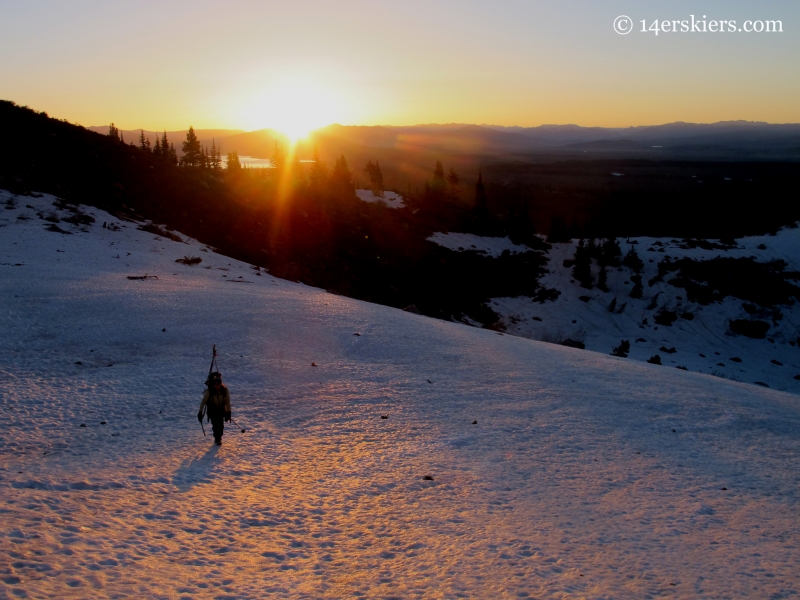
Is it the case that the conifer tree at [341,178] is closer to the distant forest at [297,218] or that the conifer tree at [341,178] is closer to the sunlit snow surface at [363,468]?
the distant forest at [297,218]

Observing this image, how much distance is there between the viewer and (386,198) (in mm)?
75688

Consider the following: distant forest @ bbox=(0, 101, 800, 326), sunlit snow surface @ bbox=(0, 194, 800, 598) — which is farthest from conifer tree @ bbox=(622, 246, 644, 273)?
sunlit snow surface @ bbox=(0, 194, 800, 598)

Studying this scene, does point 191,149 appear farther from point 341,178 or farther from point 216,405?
point 216,405

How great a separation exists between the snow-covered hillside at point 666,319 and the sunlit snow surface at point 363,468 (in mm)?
23786

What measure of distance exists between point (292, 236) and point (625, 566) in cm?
4420

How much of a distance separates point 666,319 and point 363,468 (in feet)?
155

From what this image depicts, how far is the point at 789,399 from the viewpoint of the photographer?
55.1 ft

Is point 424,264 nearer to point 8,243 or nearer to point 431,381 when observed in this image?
point 8,243

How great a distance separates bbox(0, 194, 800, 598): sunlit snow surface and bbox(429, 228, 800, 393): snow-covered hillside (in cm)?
2379

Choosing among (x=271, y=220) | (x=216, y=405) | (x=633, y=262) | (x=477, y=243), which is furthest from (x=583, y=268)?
(x=216, y=405)

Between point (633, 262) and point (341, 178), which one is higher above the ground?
point (341, 178)

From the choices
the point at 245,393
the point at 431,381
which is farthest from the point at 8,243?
the point at 431,381

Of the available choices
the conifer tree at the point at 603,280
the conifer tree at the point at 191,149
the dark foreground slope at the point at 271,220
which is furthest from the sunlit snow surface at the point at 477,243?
the conifer tree at the point at 191,149

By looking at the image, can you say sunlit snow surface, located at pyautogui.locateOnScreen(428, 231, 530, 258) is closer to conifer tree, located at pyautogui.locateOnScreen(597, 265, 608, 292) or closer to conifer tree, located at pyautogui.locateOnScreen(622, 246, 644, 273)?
conifer tree, located at pyautogui.locateOnScreen(597, 265, 608, 292)
